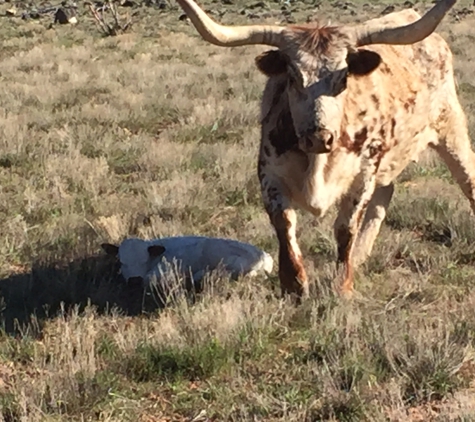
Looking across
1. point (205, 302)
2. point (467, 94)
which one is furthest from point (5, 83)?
point (205, 302)

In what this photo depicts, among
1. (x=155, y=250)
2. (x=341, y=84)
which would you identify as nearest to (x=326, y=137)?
(x=341, y=84)

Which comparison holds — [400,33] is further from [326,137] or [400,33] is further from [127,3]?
[127,3]

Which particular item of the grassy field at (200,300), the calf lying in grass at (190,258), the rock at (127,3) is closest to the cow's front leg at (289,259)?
the grassy field at (200,300)

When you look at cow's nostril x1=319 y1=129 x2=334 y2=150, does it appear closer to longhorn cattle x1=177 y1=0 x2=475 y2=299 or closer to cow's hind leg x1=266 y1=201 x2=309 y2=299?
longhorn cattle x1=177 y1=0 x2=475 y2=299

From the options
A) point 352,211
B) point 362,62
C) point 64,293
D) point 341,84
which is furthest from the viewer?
point 352,211

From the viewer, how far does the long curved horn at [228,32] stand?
5.79m

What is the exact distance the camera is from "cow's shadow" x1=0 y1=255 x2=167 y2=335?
6031mm

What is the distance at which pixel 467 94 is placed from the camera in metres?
15.3

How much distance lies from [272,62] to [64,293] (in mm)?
2233

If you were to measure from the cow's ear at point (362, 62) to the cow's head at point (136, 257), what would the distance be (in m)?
2.07

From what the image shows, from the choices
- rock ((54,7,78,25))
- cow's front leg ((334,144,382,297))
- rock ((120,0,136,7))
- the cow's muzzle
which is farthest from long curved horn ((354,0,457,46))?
rock ((120,0,136,7))

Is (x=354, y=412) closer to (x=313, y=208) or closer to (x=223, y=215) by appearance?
(x=313, y=208)

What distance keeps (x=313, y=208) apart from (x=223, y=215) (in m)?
2.46

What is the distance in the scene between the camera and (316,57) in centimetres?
563
